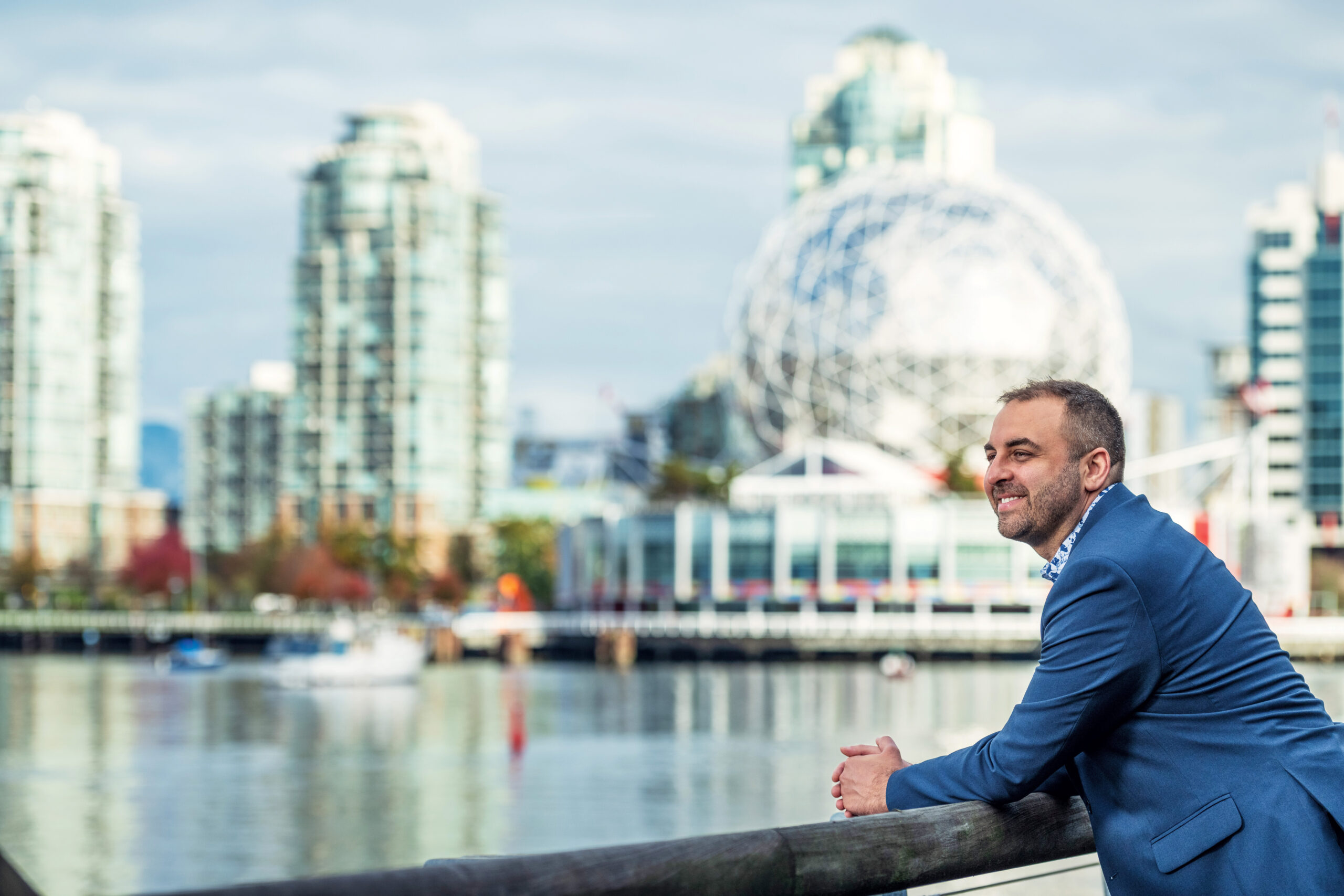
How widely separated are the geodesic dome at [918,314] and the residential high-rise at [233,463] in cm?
8802

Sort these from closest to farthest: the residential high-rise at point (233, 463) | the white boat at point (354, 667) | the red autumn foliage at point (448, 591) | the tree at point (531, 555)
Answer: the white boat at point (354, 667) → the tree at point (531, 555) → the red autumn foliage at point (448, 591) → the residential high-rise at point (233, 463)

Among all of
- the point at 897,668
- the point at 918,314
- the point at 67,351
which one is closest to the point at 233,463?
the point at 67,351

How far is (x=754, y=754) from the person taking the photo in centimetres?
4006

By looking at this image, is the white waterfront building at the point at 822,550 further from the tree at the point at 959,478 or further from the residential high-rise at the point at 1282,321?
the residential high-rise at the point at 1282,321

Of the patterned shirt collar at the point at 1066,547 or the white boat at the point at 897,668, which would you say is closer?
the patterned shirt collar at the point at 1066,547

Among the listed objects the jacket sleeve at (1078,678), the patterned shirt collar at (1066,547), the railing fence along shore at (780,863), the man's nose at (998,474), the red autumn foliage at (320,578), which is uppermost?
the man's nose at (998,474)

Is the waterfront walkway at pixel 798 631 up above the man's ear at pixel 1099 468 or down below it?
below

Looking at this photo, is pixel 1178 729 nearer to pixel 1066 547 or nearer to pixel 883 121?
pixel 1066 547

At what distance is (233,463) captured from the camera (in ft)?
636

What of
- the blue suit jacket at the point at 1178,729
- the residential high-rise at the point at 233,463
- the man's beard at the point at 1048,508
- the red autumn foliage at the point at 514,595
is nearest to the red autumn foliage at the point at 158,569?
the red autumn foliage at the point at 514,595

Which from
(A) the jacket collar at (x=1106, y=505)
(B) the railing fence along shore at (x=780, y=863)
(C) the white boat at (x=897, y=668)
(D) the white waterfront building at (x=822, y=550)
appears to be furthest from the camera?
(D) the white waterfront building at (x=822, y=550)

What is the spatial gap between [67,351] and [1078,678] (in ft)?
598

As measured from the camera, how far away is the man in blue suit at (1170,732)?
362 cm

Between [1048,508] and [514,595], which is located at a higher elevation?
[1048,508]
